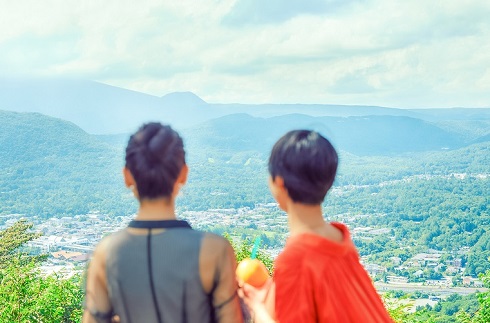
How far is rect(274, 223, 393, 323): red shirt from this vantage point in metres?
1.82

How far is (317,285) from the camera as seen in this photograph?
183cm

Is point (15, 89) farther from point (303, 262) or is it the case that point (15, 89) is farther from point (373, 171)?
point (303, 262)

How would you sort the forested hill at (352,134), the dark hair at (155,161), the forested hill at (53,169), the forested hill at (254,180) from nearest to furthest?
the dark hair at (155,161) < the forested hill at (254,180) < the forested hill at (53,169) < the forested hill at (352,134)

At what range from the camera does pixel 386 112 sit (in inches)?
6929

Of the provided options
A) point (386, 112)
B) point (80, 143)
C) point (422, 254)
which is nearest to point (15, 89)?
point (80, 143)

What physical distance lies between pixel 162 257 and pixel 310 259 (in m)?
0.40

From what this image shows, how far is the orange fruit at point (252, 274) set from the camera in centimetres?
199

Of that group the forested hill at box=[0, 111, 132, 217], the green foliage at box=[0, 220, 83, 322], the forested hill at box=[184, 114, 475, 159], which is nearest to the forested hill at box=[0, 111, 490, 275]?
the forested hill at box=[0, 111, 132, 217]

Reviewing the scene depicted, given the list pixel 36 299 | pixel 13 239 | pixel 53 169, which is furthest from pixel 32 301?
pixel 53 169

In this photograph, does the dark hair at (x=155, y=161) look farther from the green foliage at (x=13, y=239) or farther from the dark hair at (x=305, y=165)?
the green foliage at (x=13, y=239)

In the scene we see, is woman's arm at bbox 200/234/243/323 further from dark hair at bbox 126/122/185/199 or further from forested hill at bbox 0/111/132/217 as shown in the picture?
forested hill at bbox 0/111/132/217

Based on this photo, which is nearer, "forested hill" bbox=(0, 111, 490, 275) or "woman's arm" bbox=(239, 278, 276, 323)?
"woman's arm" bbox=(239, 278, 276, 323)

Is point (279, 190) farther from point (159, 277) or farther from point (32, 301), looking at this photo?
point (32, 301)

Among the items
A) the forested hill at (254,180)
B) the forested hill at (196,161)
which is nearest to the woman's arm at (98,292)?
the forested hill at (254,180)
